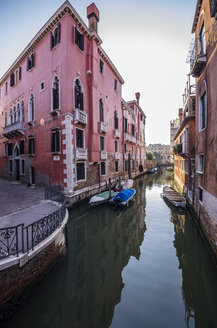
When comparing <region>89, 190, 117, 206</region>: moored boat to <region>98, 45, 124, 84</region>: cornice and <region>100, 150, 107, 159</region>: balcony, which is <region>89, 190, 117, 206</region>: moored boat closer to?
<region>100, 150, 107, 159</region>: balcony

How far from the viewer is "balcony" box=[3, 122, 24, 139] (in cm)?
1413

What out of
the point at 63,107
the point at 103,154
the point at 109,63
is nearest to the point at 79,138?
the point at 63,107

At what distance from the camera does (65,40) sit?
10039mm

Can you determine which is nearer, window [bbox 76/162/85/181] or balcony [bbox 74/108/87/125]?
balcony [bbox 74/108/87/125]

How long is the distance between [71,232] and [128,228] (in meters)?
3.09

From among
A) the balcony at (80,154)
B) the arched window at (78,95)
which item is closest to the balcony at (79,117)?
the arched window at (78,95)

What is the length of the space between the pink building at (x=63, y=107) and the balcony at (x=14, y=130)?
84 millimetres

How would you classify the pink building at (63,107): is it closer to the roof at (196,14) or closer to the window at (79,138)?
the window at (79,138)

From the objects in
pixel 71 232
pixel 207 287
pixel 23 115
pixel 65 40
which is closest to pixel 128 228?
pixel 71 232

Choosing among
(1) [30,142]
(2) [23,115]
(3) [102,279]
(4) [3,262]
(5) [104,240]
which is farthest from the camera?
(2) [23,115]

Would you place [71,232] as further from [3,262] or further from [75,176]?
[3,262]

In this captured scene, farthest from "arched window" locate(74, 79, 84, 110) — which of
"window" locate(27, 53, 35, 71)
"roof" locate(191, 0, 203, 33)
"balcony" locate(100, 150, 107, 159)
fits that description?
"roof" locate(191, 0, 203, 33)

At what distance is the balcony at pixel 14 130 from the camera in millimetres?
14134

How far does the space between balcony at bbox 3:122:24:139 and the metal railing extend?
473 inches
